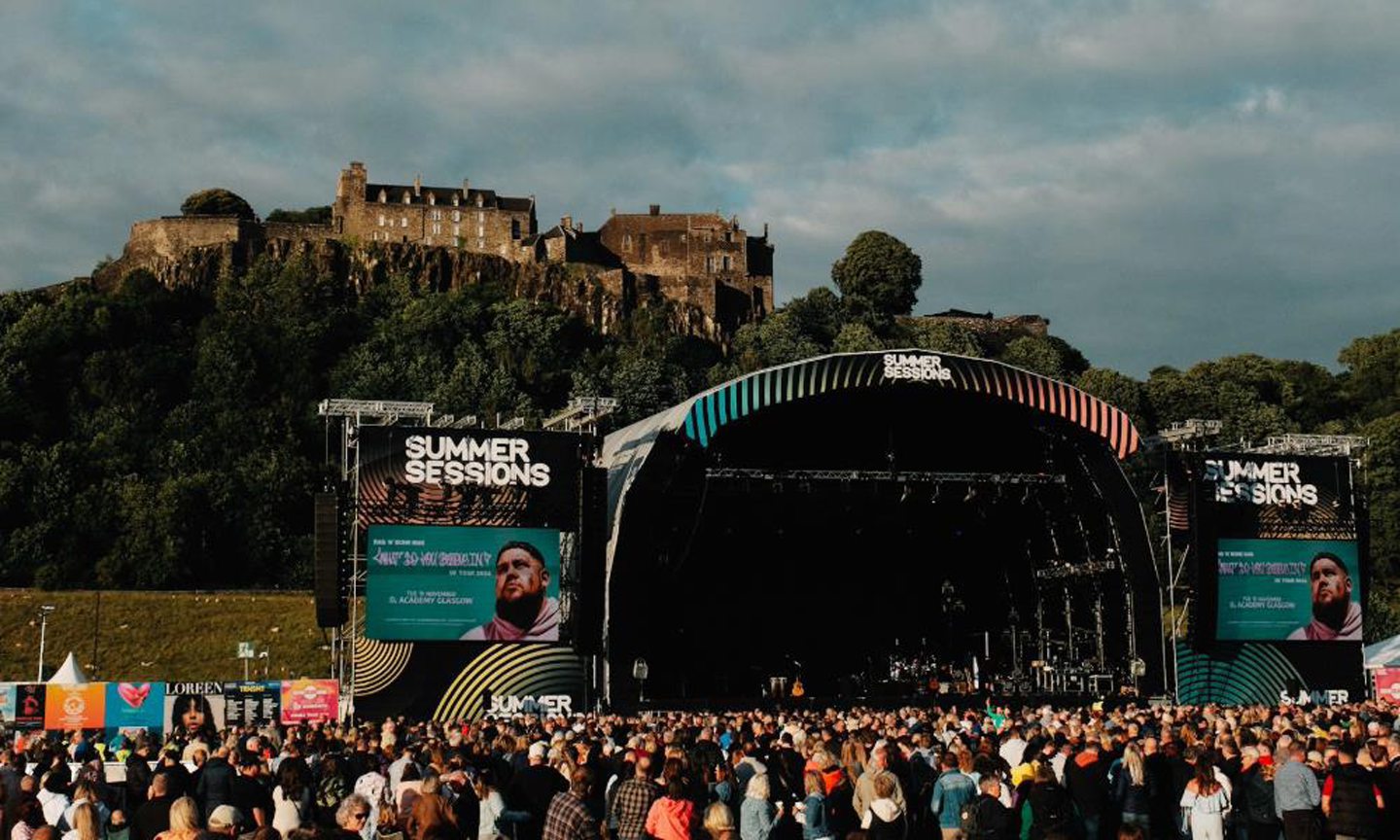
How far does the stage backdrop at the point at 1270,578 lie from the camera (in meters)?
33.4

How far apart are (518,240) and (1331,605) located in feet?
247

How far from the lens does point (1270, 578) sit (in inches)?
1340

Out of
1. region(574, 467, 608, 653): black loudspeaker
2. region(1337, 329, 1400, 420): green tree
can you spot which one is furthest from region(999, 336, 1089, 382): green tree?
region(574, 467, 608, 653): black loudspeaker

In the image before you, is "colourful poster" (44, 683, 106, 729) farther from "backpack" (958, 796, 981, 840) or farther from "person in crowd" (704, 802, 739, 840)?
"person in crowd" (704, 802, 739, 840)

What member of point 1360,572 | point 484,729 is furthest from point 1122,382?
point 484,729

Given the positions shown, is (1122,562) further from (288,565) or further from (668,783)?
(288,565)

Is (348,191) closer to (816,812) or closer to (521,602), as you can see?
(521,602)

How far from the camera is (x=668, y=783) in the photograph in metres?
9.12

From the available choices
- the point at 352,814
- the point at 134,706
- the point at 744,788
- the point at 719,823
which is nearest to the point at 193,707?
the point at 134,706

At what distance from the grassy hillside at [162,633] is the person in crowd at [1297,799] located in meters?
39.2

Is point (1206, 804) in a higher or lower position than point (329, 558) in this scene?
lower

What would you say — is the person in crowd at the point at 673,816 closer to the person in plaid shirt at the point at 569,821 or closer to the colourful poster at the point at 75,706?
the person in plaid shirt at the point at 569,821

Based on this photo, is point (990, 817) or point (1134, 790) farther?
point (1134, 790)

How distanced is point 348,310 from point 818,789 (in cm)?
8129
